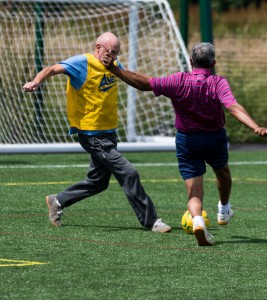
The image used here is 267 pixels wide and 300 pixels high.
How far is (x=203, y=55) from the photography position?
9.05 meters

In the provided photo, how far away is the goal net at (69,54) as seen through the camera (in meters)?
17.0

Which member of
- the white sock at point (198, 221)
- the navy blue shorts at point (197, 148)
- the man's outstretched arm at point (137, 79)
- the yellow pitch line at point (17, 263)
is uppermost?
the man's outstretched arm at point (137, 79)

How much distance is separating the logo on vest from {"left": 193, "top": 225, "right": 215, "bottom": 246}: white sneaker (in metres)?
1.80

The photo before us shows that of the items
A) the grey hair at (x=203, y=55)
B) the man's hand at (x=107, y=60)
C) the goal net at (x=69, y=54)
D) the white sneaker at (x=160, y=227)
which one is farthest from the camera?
the goal net at (x=69, y=54)

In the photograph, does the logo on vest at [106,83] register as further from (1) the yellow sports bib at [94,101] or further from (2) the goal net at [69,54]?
(2) the goal net at [69,54]

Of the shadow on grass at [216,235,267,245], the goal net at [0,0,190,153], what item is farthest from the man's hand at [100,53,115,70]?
the goal net at [0,0,190,153]

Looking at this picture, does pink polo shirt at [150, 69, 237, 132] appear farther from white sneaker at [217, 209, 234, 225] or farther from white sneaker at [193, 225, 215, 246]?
white sneaker at [217, 209, 234, 225]

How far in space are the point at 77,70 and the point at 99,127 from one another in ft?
1.77

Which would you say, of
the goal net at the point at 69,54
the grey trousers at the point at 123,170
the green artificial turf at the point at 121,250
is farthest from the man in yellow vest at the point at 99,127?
the goal net at the point at 69,54

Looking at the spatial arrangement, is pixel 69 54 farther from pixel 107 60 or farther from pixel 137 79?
pixel 137 79

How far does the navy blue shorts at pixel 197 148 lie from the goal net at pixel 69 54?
6520 mm

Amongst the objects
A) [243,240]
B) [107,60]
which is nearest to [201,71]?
[107,60]

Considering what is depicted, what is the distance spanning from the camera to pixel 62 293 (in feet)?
23.4

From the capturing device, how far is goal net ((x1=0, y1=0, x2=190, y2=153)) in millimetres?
16969
